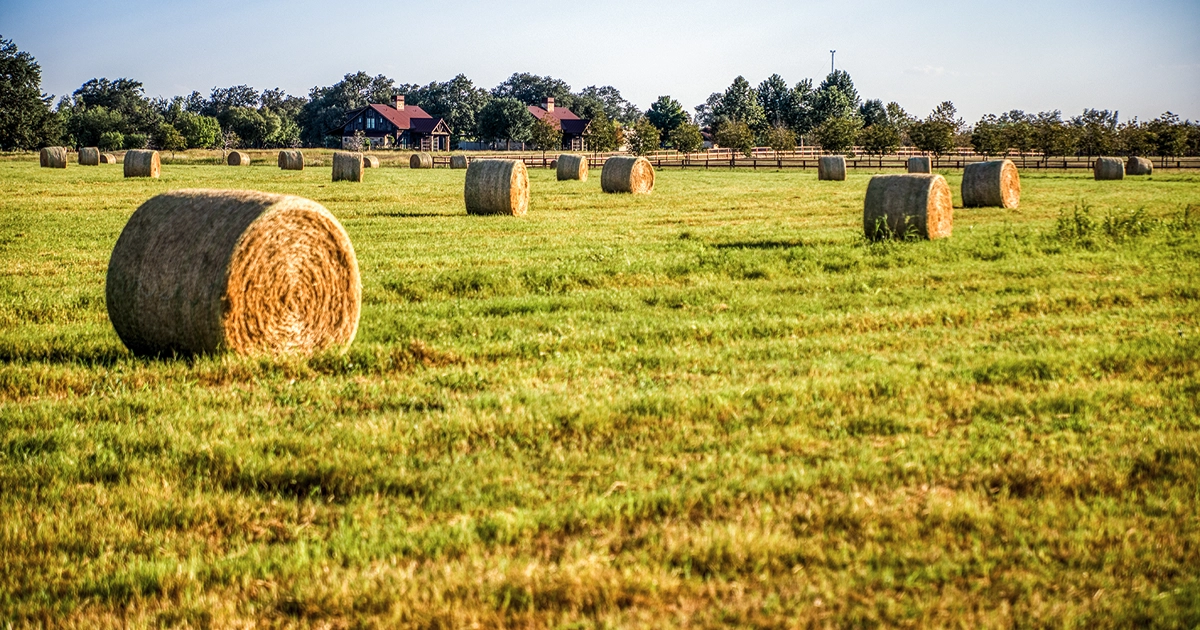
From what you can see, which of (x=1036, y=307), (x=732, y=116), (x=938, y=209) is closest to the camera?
(x=1036, y=307)

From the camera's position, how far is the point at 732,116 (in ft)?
482

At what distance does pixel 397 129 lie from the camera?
5664 inches

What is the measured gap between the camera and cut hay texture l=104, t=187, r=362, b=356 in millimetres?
9328

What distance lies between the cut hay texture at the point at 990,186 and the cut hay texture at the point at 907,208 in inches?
371

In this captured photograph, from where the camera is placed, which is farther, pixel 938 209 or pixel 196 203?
pixel 938 209

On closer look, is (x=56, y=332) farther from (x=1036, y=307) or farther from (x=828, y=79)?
(x=828, y=79)

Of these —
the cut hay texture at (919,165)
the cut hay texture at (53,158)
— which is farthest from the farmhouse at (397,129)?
the cut hay texture at (919,165)

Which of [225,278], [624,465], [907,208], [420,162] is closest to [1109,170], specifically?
[907,208]

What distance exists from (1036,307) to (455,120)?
470 ft

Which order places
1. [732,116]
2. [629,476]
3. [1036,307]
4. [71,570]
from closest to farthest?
[71,570] → [629,476] → [1036,307] → [732,116]

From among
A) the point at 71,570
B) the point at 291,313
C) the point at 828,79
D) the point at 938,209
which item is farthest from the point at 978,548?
the point at 828,79

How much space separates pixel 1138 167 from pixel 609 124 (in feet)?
170

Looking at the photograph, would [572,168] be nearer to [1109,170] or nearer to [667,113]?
[1109,170]

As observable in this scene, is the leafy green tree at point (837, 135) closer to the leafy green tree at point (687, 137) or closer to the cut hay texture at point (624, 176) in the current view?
the leafy green tree at point (687, 137)
